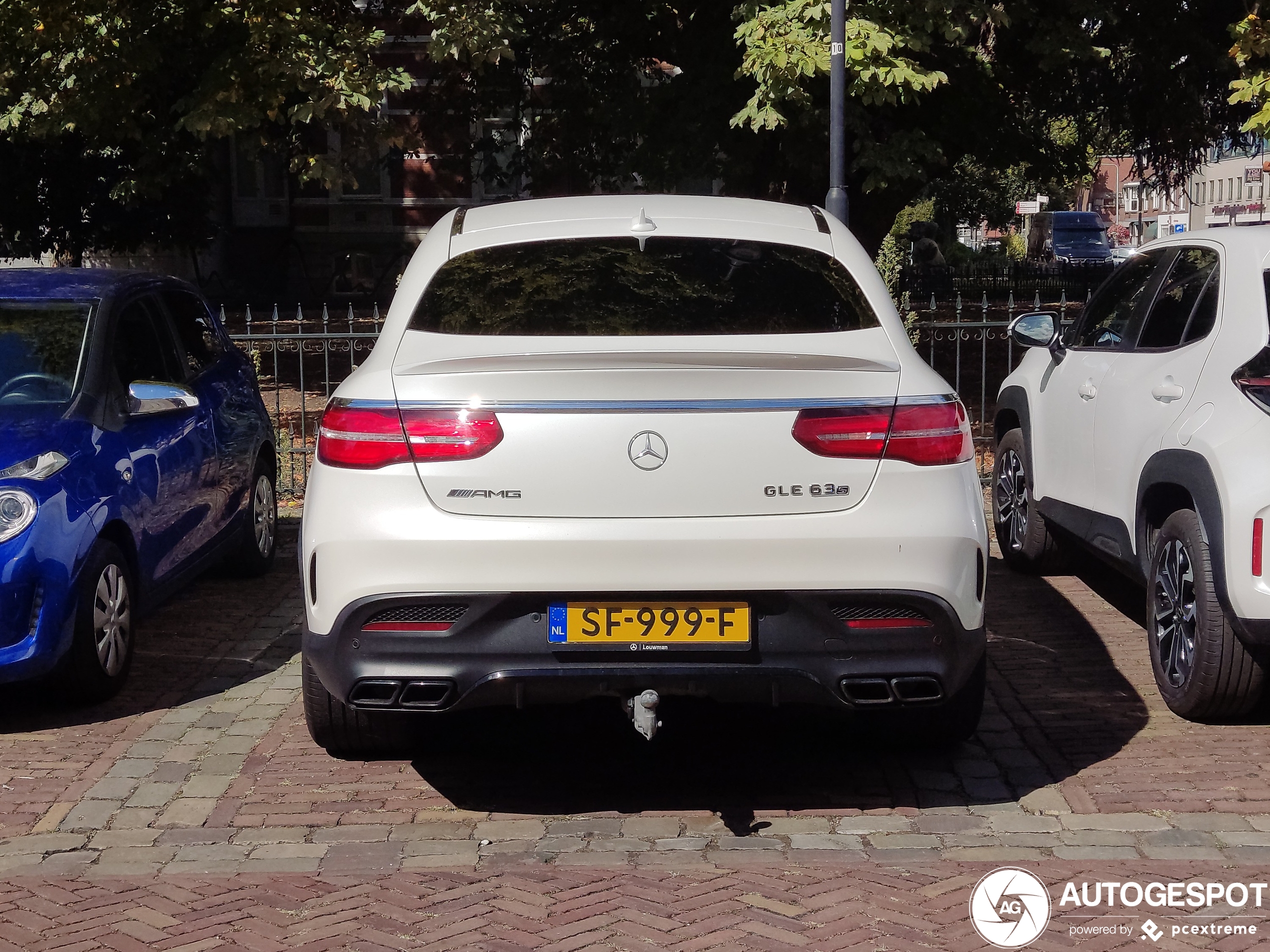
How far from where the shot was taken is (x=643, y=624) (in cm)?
425

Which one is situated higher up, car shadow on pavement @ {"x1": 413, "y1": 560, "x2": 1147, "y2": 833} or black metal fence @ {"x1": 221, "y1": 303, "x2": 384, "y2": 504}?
black metal fence @ {"x1": 221, "y1": 303, "x2": 384, "y2": 504}

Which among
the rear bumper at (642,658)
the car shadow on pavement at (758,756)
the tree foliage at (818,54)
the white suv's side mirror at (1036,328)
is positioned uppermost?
the tree foliage at (818,54)

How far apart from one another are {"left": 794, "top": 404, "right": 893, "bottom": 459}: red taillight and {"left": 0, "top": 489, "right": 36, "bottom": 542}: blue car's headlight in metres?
2.90

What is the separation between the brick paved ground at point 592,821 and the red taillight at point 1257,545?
621 millimetres

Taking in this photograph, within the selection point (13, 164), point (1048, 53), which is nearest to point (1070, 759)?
point (1048, 53)

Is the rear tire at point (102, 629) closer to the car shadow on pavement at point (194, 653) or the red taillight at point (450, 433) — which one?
the car shadow on pavement at point (194, 653)

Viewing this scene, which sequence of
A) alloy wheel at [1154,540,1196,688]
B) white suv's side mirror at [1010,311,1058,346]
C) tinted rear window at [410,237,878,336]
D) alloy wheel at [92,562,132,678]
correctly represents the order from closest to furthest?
tinted rear window at [410,237,878,336] → alloy wheel at [1154,540,1196,688] → alloy wheel at [92,562,132,678] → white suv's side mirror at [1010,311,1058,346]

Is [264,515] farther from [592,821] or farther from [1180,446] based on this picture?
[1180,446]

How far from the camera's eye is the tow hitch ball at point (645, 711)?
4.31 m

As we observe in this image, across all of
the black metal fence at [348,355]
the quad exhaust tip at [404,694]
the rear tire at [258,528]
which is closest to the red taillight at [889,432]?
the quad exhaust tip at [404,694]

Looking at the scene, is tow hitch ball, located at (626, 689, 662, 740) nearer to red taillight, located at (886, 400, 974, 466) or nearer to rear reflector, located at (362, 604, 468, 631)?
rear reflector, located at (362, 604, 468, 631)

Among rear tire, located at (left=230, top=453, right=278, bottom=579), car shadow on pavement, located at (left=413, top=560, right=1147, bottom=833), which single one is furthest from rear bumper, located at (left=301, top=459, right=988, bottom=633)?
rear tire, located at (left=230, top=453, right=278, bottom=579)

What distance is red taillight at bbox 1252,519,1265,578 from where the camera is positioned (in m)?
5.01

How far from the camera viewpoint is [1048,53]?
49.0ft
